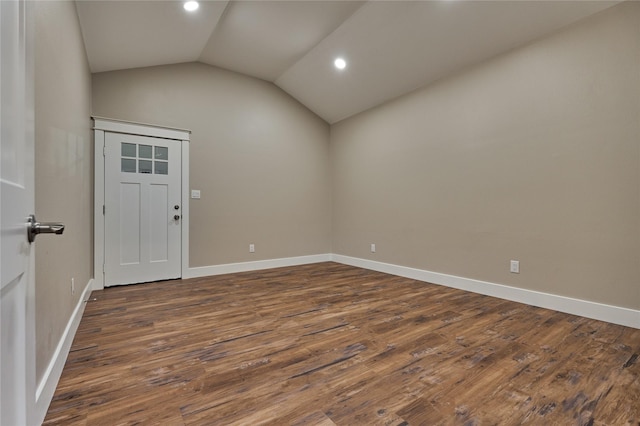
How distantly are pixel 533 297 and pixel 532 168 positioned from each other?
4.24 ft

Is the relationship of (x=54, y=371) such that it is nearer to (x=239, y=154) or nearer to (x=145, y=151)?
(x=145, y=151)

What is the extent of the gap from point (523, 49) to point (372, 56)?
5.42 feet

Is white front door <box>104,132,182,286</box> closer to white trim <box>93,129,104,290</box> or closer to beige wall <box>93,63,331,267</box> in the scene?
white trim <box>93,129,104,290</box>

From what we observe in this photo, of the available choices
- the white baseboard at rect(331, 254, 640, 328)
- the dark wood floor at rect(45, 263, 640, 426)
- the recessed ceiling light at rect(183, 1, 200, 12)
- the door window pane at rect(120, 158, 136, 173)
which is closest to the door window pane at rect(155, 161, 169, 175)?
the door window pane at rect(120, 158, 136, 173)

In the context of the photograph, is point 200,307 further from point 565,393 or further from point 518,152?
point 518,152

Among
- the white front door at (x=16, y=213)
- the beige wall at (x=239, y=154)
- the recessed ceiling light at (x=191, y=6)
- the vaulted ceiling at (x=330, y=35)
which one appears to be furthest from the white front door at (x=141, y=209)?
the white front door at (x=16, y=213)

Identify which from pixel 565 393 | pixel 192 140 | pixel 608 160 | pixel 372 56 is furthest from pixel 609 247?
pixel 192 140

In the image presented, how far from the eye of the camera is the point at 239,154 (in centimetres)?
470

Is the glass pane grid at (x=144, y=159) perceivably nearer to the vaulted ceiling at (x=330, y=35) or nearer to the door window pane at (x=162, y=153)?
the door window pane at (x=162, y=153)

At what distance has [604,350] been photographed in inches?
81.2

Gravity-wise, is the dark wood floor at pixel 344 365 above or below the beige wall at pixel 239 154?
below

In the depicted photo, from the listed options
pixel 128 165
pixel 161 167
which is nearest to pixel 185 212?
pixel 161 167

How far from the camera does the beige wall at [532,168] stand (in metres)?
2.56

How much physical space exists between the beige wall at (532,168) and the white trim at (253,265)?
138cm
